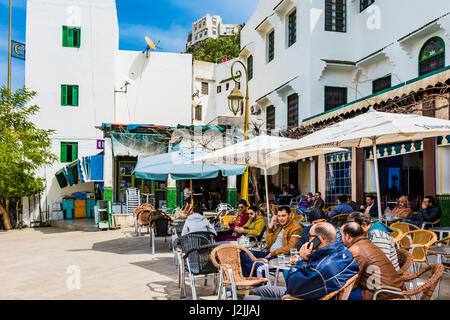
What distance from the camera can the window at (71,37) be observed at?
20.7m

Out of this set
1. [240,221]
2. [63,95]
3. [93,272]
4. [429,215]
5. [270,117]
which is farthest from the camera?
[63,95]

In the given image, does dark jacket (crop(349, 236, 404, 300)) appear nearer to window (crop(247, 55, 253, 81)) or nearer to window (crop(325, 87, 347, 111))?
window (crop(325, 87, 347, 111))

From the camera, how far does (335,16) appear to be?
52.6ft

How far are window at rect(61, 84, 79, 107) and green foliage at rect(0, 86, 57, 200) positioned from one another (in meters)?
3.08

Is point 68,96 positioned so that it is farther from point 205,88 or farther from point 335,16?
point 205,88

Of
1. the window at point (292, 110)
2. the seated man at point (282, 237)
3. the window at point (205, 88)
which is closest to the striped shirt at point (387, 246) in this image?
the seated man at point (282, 237)

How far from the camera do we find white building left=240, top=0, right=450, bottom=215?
39.4 feet

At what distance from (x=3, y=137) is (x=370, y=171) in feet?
45.9

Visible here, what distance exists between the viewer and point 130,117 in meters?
22.8

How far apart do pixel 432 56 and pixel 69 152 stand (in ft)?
55.3

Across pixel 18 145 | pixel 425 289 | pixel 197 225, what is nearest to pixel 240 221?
pixel 197 225

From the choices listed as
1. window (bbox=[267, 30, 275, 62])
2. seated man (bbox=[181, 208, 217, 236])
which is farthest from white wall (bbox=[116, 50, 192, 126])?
seated man (bbox=[181, 208, 217, 236])

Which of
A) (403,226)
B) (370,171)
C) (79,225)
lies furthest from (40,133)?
(403,226)

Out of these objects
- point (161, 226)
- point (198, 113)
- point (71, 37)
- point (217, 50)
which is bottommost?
point (161, 226)
